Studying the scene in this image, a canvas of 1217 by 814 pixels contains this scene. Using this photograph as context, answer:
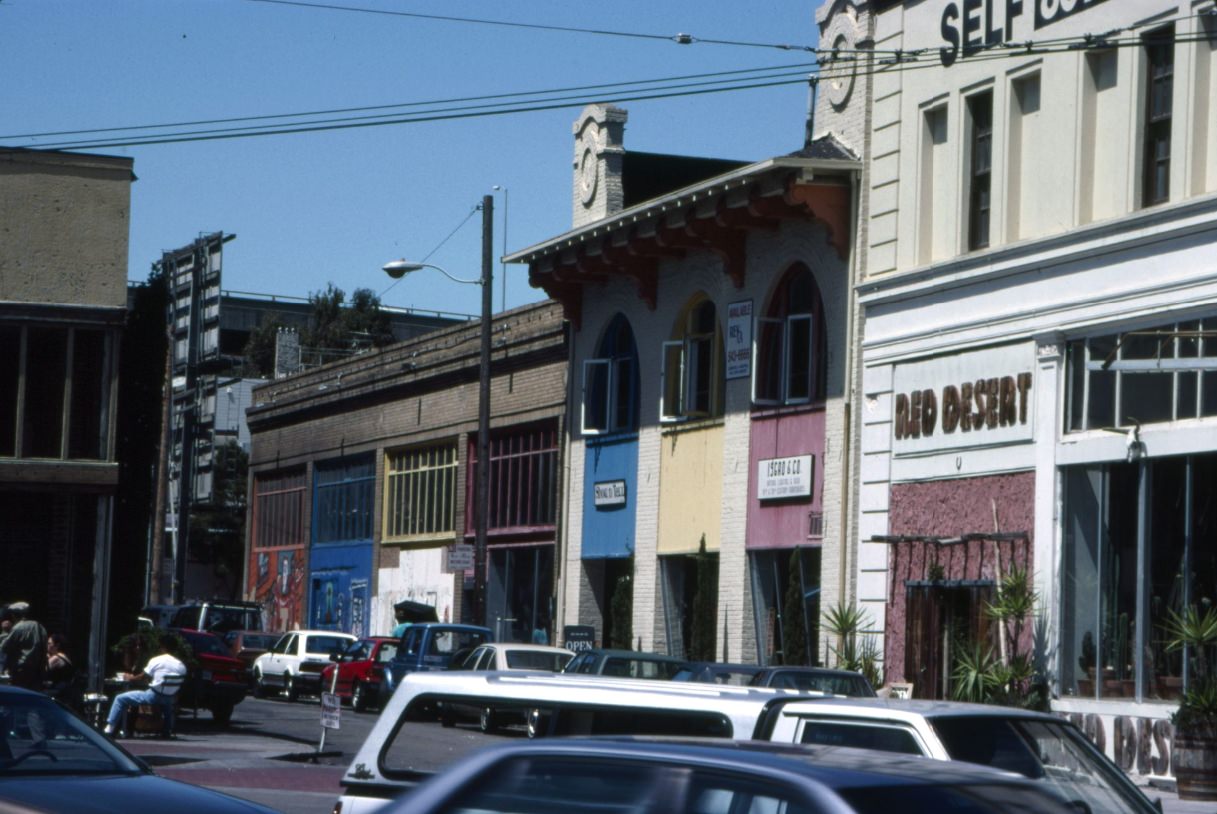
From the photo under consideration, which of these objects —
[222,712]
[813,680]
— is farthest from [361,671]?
[813,680]

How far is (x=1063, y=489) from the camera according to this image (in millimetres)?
24828

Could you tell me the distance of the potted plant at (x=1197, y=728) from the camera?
20891 mm

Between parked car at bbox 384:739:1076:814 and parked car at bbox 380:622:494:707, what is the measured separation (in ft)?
93.5

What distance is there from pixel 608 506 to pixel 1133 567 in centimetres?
1589

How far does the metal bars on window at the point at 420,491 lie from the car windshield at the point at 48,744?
35258 mm

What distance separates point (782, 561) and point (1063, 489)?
8.50 m

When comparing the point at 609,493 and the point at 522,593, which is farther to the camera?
the point at 522,593

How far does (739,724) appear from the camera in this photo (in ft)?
29.3

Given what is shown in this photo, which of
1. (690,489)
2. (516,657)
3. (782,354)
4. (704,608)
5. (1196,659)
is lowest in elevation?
(516,657)

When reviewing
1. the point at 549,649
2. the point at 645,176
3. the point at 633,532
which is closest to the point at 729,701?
the point at 549,649

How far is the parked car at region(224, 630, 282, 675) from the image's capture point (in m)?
44.8

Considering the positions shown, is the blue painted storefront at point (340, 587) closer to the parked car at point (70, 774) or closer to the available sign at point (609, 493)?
the available sign at point (609, 493)

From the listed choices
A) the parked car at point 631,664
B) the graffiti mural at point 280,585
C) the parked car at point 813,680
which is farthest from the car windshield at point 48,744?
the graffiti mural at point 280,585

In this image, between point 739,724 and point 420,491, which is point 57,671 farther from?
point 420,491
